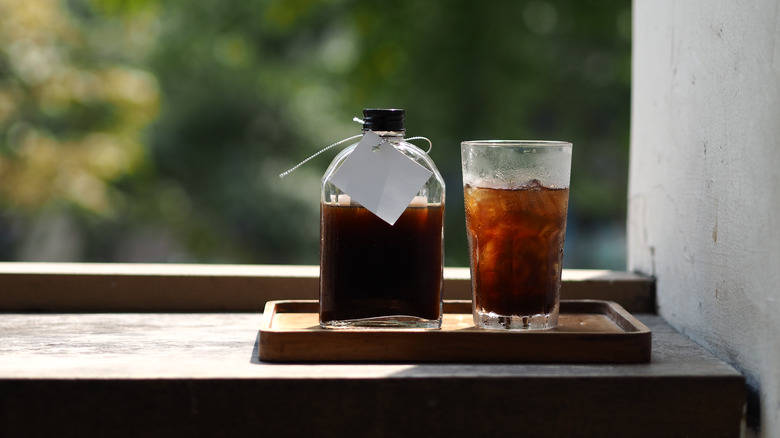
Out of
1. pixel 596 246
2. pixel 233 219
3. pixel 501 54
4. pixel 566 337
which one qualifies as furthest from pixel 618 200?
pixel 566 337

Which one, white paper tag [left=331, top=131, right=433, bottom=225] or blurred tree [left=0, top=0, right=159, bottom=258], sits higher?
blurred tree [left=0, top=0, right=159, bottom=258]

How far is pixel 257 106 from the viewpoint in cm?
886

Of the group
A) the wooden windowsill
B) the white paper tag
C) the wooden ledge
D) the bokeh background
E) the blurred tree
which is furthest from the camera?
the blurred tree

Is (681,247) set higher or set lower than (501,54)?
lower

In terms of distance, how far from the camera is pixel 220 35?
173 inches

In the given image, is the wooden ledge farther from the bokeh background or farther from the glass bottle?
the bokeh background

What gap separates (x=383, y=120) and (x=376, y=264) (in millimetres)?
176

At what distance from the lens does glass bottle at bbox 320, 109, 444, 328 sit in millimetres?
944

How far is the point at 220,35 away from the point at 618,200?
305 cm

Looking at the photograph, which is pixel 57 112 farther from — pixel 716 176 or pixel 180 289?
pixel 716 176

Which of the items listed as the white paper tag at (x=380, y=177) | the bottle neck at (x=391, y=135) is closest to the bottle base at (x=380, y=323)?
the white paper tag at (x=380, y=177)

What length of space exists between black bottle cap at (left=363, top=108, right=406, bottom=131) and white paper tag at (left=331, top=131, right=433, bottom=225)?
0.04ft

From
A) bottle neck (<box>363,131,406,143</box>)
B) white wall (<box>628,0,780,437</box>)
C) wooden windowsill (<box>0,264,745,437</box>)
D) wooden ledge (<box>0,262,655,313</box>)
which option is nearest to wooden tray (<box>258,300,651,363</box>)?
wooden windowsill (<box>0,264,745,437</box>)

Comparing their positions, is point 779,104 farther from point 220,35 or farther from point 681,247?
point 220,35
